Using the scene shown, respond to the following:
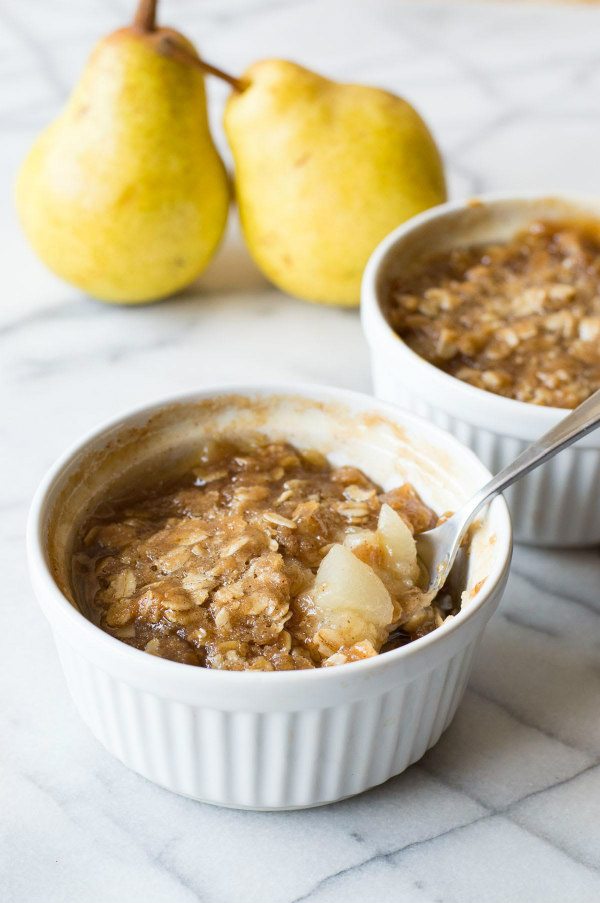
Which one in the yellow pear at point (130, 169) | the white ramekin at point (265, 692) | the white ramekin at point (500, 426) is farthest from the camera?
the yellow pear at point (130, 169)

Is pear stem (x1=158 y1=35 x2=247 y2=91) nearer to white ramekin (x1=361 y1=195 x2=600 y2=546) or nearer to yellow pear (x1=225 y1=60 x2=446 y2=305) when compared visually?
yellow pear (x1=225 y1=60 x2=446 y2=305)

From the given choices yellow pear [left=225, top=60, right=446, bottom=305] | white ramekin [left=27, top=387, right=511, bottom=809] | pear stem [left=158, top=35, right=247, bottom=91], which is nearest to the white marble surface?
white ramekin [left=27, top=387, right=511, bottom=809]

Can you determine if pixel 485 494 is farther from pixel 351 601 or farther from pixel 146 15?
pixel 146 15

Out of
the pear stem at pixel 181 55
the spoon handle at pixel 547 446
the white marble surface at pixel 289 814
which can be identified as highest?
the pear stem at pixel 181 55

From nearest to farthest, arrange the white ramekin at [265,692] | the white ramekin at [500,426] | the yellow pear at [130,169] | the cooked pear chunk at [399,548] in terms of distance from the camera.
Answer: the white ramekin at [265,692] < the cooked pear chunk at [399,548] < the white ramekin at [500,426] < the yellow pear at [130,169]

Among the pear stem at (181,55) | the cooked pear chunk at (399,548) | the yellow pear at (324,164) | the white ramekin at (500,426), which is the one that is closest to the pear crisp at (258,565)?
the cooked pear chunk at (399,548)

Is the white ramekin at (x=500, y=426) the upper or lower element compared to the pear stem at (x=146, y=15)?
lower

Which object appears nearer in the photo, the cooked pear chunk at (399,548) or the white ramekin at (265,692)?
the white ramekin at (265,692)

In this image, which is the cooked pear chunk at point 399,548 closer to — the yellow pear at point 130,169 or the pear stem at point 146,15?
the yellow pear at point 130,169

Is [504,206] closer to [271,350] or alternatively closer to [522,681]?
[271,350]
